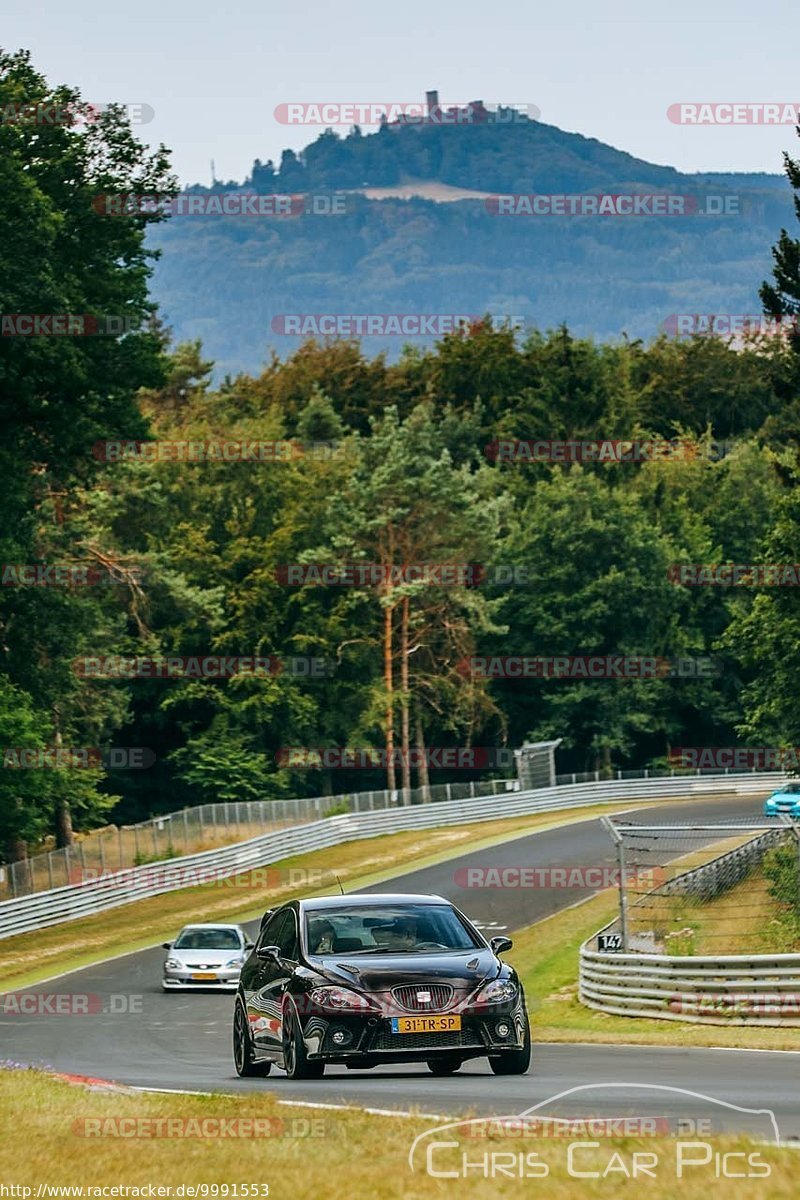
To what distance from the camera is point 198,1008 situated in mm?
32719

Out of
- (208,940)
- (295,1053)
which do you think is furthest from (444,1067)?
(208,940)

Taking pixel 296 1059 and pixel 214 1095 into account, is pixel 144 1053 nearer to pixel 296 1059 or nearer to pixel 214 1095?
→ pixel 296 1059

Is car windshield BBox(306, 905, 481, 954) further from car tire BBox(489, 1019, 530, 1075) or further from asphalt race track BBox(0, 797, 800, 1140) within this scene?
asphalt race track BBox(0, 797, 800, 1140)

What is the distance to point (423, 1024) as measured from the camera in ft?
49.2

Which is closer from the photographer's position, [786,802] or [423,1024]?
[423,1024]

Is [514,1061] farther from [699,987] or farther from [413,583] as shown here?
[413,583]

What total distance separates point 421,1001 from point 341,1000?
2.02 ft

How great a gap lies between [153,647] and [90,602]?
28.2 meters

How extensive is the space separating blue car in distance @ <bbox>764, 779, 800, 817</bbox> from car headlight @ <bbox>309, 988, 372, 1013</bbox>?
42283 millimetres

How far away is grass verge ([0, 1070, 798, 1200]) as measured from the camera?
8398 millimetres

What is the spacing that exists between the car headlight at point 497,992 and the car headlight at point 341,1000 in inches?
33.9

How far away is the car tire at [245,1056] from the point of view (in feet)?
55.9

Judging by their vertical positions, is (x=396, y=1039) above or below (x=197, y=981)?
above

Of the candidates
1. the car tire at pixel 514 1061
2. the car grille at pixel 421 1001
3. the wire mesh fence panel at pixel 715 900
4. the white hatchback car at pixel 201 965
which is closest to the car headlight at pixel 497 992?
the car grille at pixel 421 1001
